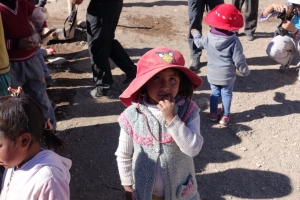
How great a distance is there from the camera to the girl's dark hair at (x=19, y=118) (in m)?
1.93

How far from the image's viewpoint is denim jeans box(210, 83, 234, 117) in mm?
4309

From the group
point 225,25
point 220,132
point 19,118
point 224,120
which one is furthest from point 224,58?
point 19,118

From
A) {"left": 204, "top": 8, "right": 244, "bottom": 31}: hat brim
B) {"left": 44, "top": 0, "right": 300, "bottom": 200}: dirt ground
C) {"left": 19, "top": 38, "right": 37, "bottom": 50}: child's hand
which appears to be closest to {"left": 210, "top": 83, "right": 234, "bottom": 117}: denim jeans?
{"left": 44, "top": 0, "right": 300, "bottom": 200}: dirt ground

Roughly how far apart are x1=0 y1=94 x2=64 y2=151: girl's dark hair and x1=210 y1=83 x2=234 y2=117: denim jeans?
2681 millimetres

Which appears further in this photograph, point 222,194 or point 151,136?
point 222,194

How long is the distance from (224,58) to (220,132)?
860mm

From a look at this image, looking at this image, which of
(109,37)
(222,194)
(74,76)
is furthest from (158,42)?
(222,194)

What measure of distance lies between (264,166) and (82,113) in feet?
7.28

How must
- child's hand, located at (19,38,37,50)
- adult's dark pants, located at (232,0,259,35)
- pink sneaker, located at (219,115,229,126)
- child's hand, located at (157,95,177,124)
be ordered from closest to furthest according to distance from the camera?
1. child's hand, located at (157,95,177,124)
2. child's hand, located at (19,38,37,50)
3. pink sneaker, located at (219,115,229,126)
4. adult's dark pants, located at (232,0,259,35)

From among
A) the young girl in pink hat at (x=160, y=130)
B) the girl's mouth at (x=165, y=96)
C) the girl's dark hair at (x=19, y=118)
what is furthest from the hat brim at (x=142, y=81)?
the girl's dark hair at (x=19, y=118)

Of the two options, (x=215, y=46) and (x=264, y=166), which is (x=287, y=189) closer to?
(x=264, y=166)

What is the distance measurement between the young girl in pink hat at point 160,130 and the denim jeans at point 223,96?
1971mm

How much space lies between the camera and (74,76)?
5.50 meters

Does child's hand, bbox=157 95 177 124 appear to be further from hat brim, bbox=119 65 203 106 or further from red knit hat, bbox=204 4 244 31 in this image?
red knit hat, bbox=204 4 244 31
